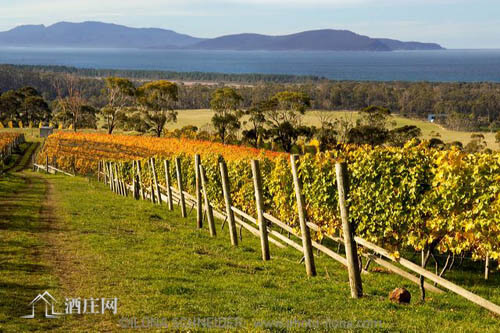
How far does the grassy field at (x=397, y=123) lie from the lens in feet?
345

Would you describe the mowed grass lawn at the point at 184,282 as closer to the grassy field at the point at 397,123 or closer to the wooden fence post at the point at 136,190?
the wooden fence post at the point at 136,190

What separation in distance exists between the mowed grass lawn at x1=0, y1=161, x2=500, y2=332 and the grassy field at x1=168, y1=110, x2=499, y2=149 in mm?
80915

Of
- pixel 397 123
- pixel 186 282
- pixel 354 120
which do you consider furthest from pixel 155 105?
pixel 186 282

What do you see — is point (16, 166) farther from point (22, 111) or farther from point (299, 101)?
point (22, 111)

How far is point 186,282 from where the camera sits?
1137 cm

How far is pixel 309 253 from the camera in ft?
40.4

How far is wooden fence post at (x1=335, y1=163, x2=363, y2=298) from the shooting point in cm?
1044

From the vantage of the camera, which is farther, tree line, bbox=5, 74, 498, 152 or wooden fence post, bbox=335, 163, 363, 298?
tree line, bbox=5, 74, 498, 152

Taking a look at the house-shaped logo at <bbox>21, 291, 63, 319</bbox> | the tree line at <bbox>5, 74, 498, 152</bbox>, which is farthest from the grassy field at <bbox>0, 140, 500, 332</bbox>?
the tree line at <bbox>5, 74, 498, 152</bbox>

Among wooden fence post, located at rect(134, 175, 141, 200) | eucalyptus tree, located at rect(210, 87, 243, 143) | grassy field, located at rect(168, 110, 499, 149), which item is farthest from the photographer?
grassy field, located at rect(168, 110, 499, 149)

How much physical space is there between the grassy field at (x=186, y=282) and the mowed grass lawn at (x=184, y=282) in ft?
0.07

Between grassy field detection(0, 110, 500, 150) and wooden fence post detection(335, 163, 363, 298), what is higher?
wooden fence post detection(335, 163, 363, 298)

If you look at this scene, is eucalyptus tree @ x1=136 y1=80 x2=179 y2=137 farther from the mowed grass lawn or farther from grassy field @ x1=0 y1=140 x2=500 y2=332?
the mowed grass lawn

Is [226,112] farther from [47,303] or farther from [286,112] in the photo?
[47,303]
